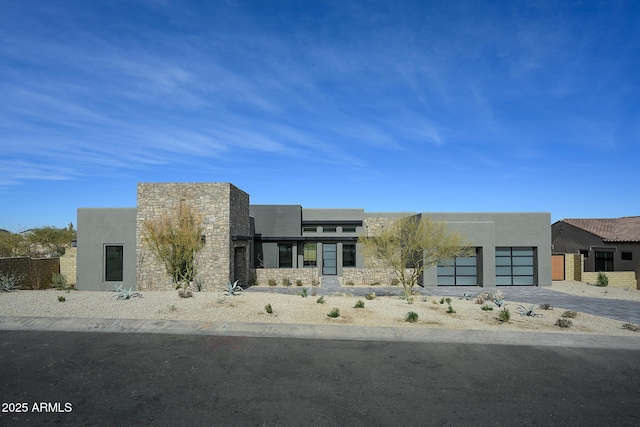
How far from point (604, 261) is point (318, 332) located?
25819 millimetres

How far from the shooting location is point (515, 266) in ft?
79.8

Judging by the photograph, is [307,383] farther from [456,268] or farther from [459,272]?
[459,272]

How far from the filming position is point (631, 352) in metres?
9.98

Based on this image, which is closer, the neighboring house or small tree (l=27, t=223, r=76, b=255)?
the neighboring house

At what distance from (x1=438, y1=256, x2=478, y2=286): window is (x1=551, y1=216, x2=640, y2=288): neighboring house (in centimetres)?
1064

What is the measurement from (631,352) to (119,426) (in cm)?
1179

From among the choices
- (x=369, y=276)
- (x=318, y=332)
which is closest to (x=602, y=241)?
(x=369, y=276)

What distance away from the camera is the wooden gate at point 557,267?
27.5 metres

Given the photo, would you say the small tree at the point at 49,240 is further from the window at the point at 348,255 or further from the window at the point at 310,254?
the window at the point at 348,255

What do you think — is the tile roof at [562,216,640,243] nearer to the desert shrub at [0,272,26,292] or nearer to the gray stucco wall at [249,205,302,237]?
the gray stucco wall at [249,205,302,237]

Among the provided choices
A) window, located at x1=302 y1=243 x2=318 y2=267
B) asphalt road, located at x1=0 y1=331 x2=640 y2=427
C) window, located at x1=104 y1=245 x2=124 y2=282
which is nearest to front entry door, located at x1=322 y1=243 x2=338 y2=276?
window, located at x1=302 y1=243 x2=318 y2=267

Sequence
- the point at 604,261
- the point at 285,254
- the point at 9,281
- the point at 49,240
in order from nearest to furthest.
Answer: the point at 9,281
the point at 604,261
the point at 285,254
the point at 49,240

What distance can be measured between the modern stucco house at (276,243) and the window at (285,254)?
0.07m

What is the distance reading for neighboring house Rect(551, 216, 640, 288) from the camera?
84.3ft
